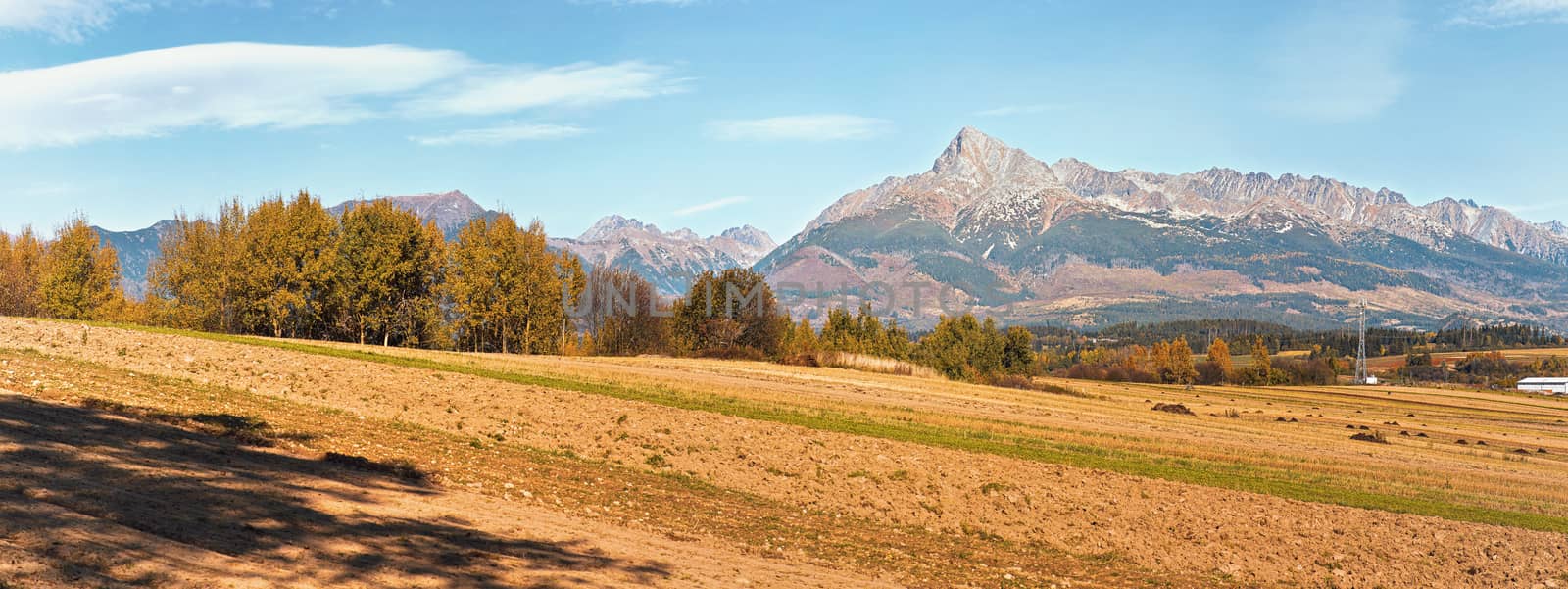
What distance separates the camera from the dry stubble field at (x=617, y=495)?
1336 centimetres

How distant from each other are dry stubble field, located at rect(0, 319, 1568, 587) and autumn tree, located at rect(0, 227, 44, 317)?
6576cm

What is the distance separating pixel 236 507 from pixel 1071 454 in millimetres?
27423

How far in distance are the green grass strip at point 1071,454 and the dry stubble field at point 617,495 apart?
0.89 ft

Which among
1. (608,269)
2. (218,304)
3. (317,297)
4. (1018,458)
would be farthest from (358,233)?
(1018,458)

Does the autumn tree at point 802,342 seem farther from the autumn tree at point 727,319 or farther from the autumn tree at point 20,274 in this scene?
the autumn tree at point 20,274

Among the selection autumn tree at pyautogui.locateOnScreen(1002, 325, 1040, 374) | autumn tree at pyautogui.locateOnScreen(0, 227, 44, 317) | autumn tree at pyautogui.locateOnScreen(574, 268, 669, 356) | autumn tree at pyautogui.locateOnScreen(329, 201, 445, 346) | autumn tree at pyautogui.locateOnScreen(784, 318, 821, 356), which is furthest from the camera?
autumn tree at pyautogui.locateOnScreen(1002, 325, 1040, 374)

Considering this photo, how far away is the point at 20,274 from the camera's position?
94.5 metres

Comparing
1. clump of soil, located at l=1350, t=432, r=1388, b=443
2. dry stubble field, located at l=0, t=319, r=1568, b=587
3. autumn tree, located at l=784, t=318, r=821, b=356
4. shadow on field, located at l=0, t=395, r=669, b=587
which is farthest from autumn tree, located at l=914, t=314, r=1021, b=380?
shadow on field, located at l=0, t=395, r=669, b=587

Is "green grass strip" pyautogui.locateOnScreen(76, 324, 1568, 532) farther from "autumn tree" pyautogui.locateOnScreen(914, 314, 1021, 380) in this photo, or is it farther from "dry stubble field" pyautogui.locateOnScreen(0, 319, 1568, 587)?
"autumn tree" pyautogui.locateOnScreen(914, 314, 1021, 380)

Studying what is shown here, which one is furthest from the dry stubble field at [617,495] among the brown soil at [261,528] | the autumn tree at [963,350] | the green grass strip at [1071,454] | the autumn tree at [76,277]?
the autumn tree at [963,350]

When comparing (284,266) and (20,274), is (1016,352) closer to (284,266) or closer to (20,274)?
(284,266)

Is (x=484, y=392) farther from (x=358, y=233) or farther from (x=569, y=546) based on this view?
(x=358, y=233)

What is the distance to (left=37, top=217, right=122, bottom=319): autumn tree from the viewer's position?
276ft

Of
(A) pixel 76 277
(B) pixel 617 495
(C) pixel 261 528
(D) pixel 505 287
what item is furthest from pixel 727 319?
(C) pixel 261 528
